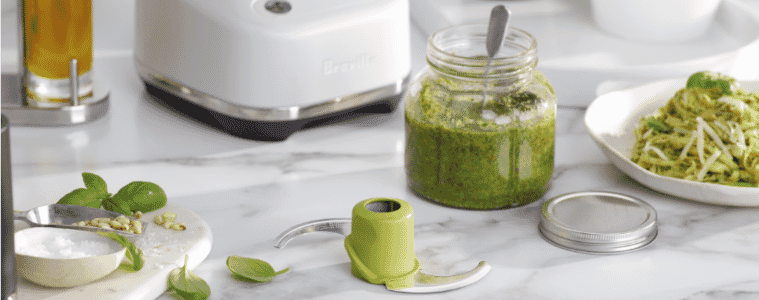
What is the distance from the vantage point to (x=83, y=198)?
96cm

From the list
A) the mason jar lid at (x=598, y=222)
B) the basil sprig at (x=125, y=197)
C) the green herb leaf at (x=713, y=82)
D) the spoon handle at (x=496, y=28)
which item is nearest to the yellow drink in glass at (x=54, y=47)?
the basil sprig at (x=125, y=197)

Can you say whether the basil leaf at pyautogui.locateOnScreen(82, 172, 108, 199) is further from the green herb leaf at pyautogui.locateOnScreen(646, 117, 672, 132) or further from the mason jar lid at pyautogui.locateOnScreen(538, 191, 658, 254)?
the green herb leaf at pyautogui.locateOnScreen(646, 117, 672, 132)

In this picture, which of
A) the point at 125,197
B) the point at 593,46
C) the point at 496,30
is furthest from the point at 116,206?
the point at 593,46

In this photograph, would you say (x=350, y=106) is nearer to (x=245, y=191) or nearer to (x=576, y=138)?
(x=245, y=191)

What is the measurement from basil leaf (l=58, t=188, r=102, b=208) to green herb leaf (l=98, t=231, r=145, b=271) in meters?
0.10

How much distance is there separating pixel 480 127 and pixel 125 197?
406mm

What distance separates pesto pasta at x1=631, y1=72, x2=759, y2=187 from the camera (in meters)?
1.07

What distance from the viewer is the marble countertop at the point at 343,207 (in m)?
0.90

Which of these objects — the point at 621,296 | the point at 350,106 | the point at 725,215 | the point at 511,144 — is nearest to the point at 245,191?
the point at 350,106

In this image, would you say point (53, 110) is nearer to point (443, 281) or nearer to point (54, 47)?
point (54, 47)

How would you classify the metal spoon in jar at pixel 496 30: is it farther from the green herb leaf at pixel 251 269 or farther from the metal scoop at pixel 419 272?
the green herb leaf at pixel 251 269

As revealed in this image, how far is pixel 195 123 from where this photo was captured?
4.27 feet

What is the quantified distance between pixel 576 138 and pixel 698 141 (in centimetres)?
24

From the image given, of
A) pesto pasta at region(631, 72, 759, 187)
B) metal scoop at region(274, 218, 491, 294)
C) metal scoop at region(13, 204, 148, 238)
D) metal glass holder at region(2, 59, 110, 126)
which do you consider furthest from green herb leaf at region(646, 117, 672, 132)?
metal glass holder at region(2, 59, 110, 126)
